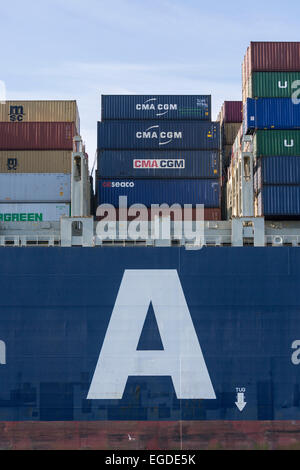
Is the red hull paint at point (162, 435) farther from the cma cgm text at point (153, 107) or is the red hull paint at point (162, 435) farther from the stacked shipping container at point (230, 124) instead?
the stacked shipping container at point (230, 124)

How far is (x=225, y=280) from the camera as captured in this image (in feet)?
72.3

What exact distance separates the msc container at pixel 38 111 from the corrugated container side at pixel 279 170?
1052cm

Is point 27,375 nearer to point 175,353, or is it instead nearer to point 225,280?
point 175,353

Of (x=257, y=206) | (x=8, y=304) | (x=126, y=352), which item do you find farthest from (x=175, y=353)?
(x=257, y=206)

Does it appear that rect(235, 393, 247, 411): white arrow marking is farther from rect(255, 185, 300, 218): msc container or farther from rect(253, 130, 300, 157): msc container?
rect(253, 130, 300, 157): msc container

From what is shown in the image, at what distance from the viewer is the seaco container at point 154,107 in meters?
28.2

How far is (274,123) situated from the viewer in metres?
26.1

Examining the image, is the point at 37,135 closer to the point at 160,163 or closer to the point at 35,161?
the point at 35,161

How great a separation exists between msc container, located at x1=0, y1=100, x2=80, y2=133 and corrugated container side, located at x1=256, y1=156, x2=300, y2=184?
1052 centimetres

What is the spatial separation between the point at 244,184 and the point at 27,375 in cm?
1261

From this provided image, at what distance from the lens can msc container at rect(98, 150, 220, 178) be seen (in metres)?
27.1

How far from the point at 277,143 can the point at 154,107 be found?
6854 mm

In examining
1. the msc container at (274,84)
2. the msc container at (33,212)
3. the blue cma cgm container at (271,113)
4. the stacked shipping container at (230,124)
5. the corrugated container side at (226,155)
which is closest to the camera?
the blue cma cgm container at (271,113)

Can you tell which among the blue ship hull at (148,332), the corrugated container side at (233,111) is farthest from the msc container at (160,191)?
the corrugated container side at (233,111)
